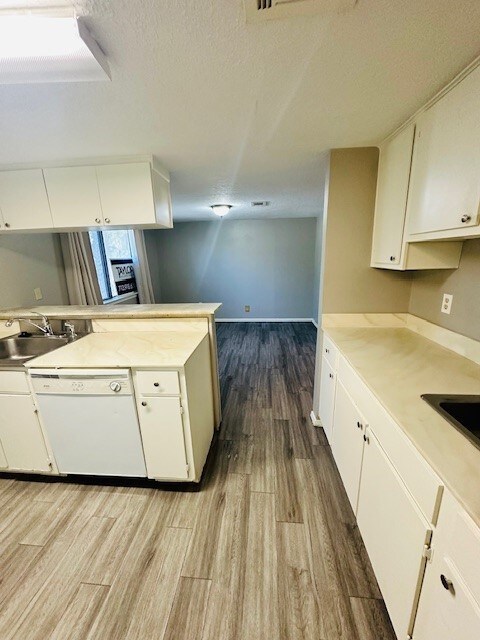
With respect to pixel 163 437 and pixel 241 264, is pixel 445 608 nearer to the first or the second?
pixel 163 437

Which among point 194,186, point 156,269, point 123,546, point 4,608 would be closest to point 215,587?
point 123,546

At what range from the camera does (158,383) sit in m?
1.51

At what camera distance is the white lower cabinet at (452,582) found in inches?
23.9

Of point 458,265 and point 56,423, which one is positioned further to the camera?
point 56,423

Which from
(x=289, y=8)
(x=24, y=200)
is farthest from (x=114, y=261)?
(x=289, y=8)

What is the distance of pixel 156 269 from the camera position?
5.47m

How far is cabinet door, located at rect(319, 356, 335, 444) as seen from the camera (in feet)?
6.05

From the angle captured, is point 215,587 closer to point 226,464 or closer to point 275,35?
point 226,464

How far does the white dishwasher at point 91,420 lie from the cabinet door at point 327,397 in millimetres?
1321

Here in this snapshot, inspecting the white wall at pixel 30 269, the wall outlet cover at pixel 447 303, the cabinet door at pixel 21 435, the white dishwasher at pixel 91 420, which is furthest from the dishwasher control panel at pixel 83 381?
the wall outlet cover at pixel 447 303

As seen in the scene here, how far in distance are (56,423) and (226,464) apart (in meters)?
1.19

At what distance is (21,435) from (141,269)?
335 centimetres

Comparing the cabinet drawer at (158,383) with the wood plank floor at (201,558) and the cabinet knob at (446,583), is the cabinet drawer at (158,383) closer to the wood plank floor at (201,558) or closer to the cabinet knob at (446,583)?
the wood plank floor at (201,558)

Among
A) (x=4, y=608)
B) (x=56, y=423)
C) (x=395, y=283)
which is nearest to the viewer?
(x=4, y=608)
